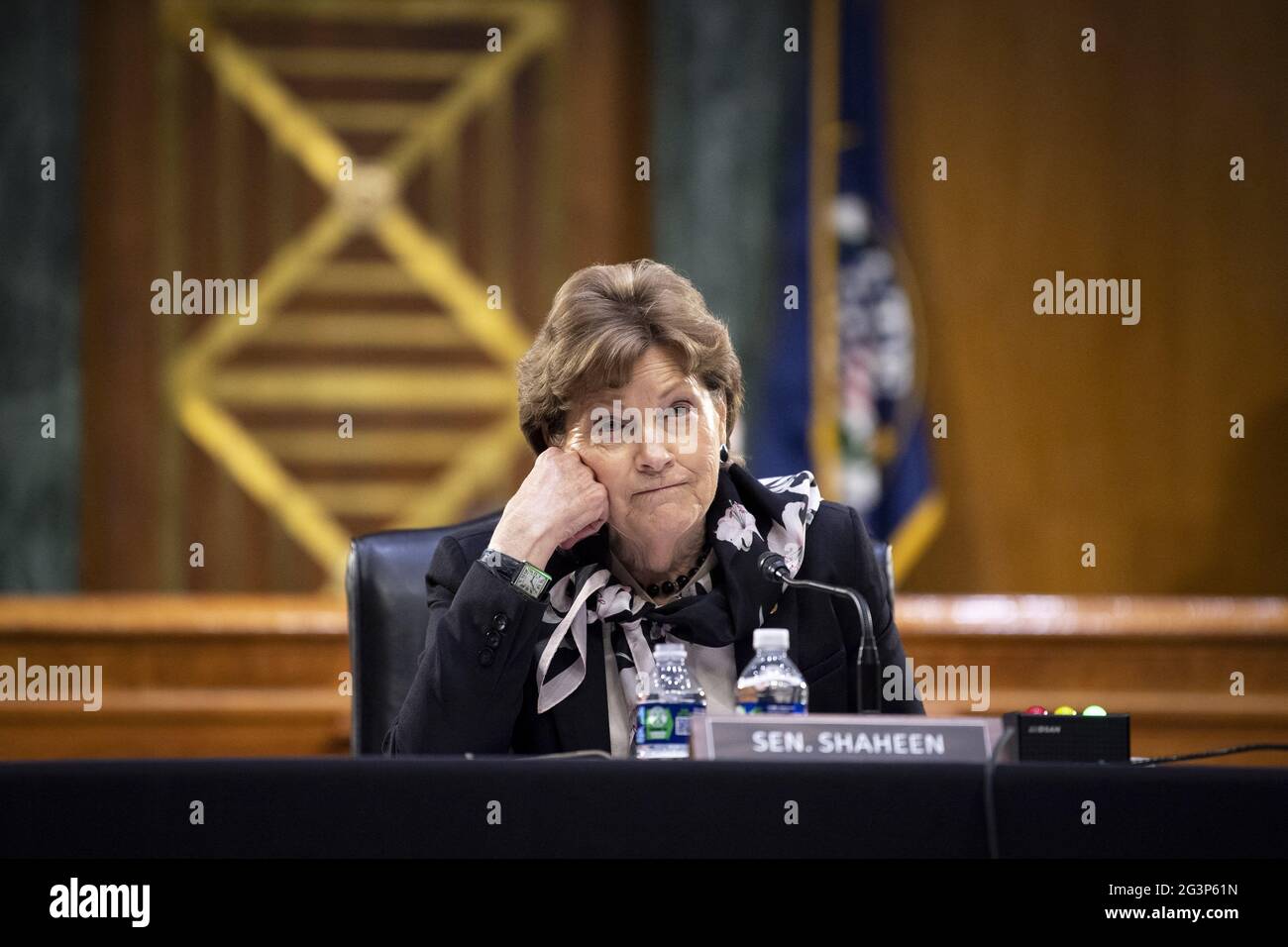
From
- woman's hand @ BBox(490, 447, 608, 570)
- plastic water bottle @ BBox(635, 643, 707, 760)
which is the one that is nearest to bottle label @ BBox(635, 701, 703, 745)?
plastic water bottle @ BBox(635, 643, 707, 760)

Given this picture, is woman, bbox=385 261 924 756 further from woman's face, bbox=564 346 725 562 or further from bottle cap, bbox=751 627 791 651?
bottle cap, bbox=751 627 791 651

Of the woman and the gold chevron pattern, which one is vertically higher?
the gold chevron pattern

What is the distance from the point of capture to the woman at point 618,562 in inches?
65.1

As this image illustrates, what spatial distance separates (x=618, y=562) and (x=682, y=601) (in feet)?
0.45

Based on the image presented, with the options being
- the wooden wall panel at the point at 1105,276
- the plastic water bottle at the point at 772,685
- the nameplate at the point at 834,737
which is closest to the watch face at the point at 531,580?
the plastic water bottle at the point at 772,685

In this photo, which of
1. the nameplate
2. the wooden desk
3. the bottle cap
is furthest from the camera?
the wooden desk

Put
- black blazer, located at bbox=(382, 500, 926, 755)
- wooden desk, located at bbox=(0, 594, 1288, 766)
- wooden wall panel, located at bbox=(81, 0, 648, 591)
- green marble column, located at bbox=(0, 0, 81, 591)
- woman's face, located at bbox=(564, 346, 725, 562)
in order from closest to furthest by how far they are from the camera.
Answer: black blazer, located at bbox=(382, 500, 926, 755) → woman's face, located at bbox=(564, 346, 725, 562) → wooden desk, located at bbox=(0, 594, 1288, 766) → green marble column, located at bbox=(0, 0, 81, 591) → wooden wall panel, located at bbox=(81, 0, 648, 591)

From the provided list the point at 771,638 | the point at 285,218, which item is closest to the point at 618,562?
the point at 771,638

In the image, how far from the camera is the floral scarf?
171 cm

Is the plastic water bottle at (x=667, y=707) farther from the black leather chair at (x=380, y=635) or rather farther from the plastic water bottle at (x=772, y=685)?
the black leather chair at (x=380, y=635)

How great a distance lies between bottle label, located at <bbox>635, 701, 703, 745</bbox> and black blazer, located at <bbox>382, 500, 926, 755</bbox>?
12cm

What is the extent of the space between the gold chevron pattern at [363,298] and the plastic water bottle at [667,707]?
7.39 feet

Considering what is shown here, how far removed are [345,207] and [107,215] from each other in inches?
25.2
